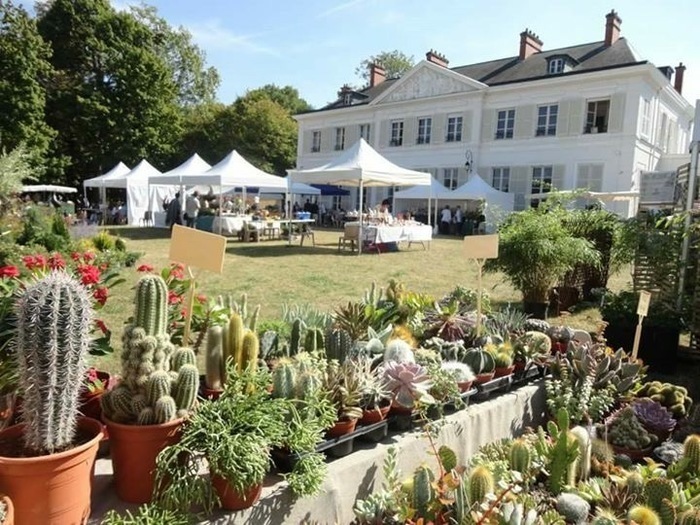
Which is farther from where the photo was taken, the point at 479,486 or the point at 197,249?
the point at 197,249

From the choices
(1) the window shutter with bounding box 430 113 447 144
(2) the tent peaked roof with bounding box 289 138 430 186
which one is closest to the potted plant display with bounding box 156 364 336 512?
(2) the tent peaked roof with bounding box 289 138 430 186

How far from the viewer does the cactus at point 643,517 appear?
1.64 meters

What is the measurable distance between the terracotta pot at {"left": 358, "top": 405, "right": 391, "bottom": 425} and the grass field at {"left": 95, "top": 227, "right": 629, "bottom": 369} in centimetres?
255

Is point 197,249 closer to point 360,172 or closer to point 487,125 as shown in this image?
point 360,172

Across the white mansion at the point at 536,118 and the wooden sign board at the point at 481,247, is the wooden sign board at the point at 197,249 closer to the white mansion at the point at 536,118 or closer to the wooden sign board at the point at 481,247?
the wooden sign board at the point at 481,247

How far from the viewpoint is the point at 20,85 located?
2408cm

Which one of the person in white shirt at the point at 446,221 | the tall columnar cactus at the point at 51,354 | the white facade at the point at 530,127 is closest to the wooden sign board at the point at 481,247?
the tall columnar cactus at the point at 51,354

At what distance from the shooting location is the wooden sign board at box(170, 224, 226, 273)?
199 cm

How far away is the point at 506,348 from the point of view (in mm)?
2865

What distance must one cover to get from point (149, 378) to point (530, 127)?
81.9 feet

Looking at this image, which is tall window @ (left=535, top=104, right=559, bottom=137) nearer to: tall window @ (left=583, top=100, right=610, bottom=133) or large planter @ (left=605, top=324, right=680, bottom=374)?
tall window @ (left=583, top=100, right=610, bottom=133)

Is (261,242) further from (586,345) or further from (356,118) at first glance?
(356,118)

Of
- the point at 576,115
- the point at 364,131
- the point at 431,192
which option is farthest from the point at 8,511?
the point at 364,131

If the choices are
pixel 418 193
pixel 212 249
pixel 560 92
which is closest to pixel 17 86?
pixel 418 193
